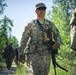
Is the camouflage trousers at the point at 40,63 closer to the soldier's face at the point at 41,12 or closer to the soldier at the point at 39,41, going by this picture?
the soldier at the point at 39,41

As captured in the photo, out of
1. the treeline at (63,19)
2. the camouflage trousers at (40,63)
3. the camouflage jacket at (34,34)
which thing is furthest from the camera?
the treeline at (63,19)

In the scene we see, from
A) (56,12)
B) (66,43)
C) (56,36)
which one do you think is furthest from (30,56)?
(56,12)

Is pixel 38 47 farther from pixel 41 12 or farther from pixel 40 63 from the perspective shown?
pixel 41 12

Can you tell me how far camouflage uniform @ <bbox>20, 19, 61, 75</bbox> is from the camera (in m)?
7.54

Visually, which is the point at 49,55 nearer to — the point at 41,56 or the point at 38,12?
the point at 41,56

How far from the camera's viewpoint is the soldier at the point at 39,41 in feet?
24.8

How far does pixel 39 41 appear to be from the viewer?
7.68m

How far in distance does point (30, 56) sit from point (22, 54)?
162mm

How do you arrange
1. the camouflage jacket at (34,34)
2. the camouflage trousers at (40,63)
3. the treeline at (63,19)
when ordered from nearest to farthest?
the camouflage trousers at (40,63) < the camouflage jacket at (34,34) < the treeline at (63,19)

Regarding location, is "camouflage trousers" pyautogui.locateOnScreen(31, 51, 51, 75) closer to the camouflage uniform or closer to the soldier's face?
the camouflage uniform

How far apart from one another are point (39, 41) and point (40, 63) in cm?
43

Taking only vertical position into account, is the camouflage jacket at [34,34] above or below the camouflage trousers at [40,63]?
above

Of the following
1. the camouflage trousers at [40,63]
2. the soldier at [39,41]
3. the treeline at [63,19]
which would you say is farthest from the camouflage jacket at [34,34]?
the treeline at [63,19]

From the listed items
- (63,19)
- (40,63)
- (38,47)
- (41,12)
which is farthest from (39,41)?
(63,19)
